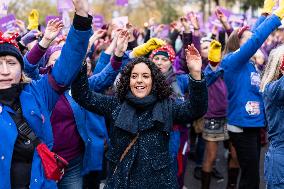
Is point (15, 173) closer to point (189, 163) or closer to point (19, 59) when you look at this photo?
point (19, 59)

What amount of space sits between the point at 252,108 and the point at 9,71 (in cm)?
275

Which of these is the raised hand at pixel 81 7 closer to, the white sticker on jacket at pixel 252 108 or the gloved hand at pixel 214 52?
the gloved hand at pixel 214 52

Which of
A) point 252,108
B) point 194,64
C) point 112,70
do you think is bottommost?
point 252,108

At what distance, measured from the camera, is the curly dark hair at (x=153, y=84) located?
3.21m

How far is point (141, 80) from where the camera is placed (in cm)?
324

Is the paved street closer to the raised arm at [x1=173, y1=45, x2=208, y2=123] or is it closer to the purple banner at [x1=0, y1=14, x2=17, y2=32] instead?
the raised arm at [x1=173, y1=45, x2=208, y2=123]

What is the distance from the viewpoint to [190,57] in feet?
9.80

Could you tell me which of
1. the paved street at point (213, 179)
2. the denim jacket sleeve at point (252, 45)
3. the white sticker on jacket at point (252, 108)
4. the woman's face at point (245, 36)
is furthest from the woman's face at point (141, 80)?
the paved street at point (213, 179)

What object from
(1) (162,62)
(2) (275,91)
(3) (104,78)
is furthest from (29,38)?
(2) (275,91)

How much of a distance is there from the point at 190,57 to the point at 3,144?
49.4 inches

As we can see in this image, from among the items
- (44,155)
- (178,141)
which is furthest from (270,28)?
(44,155)

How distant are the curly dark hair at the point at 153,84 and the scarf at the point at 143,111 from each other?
0.17 feet

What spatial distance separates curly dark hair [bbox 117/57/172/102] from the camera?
3.21 metres

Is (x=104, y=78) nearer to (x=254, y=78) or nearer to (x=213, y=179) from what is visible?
(x=254, y=78)
